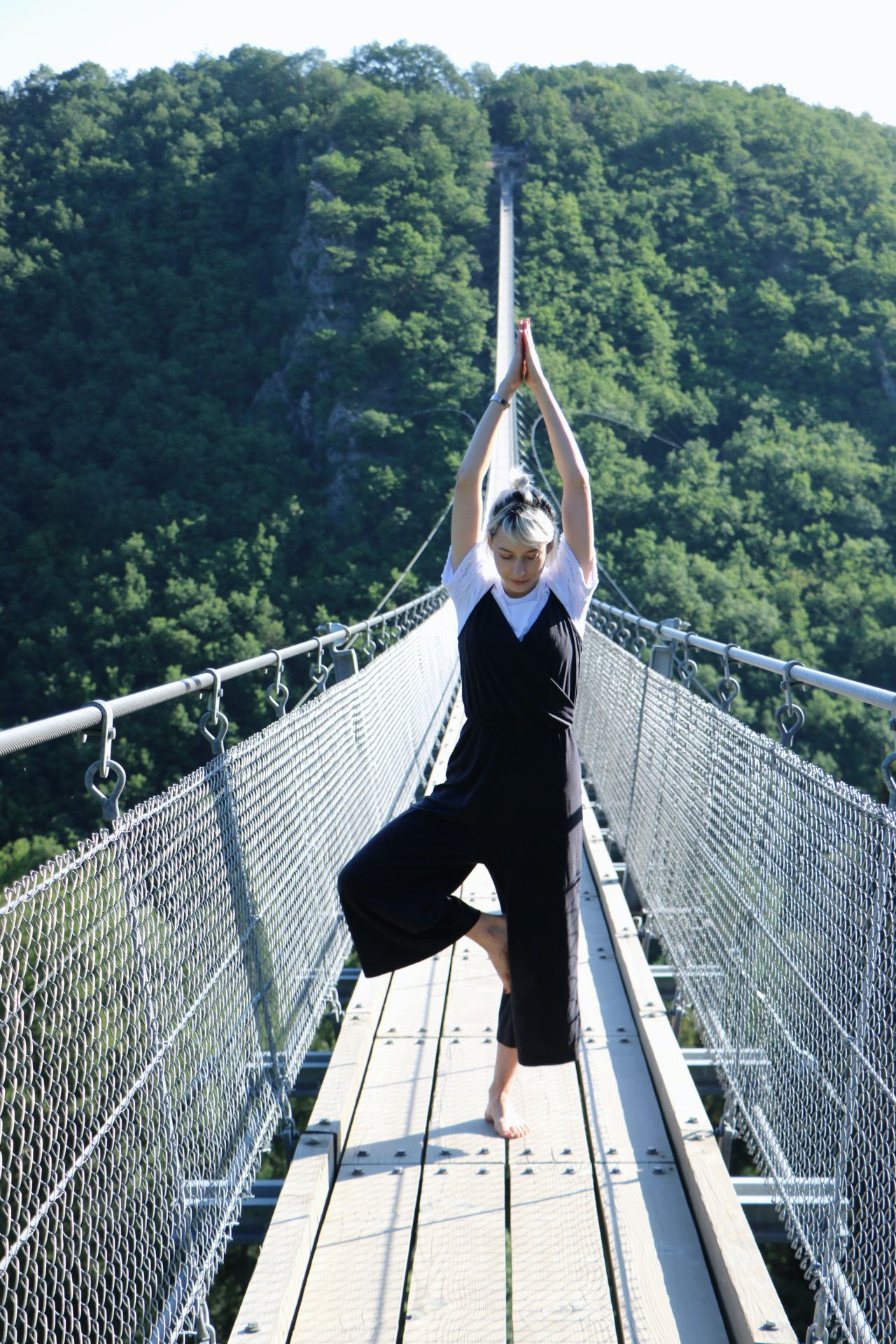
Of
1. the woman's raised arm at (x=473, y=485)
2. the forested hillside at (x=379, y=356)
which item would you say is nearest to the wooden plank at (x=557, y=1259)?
the woman's raised arm at (x=473, y=485)

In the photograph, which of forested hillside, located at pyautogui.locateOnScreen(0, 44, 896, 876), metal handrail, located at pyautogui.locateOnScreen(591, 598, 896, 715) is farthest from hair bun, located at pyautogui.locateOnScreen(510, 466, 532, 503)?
forested hillside, located at pyautogui.locateOnScreen(0, 44, 896, 876)

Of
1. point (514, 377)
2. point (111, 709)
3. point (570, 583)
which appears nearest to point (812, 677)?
point (570, 583)

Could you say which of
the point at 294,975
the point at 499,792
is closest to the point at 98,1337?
the point at 499,792

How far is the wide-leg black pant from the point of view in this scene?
1.71 m

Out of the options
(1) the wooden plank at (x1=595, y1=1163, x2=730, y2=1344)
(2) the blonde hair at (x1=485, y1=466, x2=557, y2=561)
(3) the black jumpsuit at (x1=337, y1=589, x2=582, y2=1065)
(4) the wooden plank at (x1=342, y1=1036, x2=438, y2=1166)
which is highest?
(2) the blonde hair at (x1=485, y1=466, x2=557, y2=561)

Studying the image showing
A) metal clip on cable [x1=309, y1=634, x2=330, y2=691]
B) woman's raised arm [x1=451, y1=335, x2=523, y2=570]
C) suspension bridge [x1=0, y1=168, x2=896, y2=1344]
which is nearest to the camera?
suspension bridge [x1=0, y1=168, x2=896, y2=1344]

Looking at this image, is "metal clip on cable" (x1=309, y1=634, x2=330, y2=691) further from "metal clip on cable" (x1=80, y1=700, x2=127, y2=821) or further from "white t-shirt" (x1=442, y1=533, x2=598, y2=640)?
"metal clip on cable" (x1=80, y1=700, x2=127, y2=821)

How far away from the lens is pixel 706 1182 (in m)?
1.71

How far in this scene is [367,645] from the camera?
3742mm

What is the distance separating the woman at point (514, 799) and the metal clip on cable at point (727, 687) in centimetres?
44

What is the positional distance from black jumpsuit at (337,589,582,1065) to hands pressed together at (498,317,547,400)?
376 mm

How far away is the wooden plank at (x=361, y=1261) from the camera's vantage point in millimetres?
1503

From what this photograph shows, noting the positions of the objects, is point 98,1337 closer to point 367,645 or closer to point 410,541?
point 367,645

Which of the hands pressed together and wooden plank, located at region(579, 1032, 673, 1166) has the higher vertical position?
the hands pressed together
